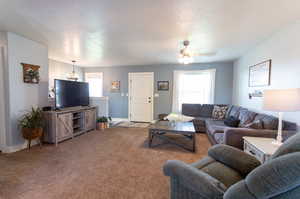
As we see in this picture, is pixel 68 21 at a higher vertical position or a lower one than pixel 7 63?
higher

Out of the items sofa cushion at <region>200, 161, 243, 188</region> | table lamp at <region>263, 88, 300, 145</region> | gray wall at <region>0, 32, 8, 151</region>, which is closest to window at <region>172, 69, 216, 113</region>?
table lamp at <region>263, 88, 300, 145</region>

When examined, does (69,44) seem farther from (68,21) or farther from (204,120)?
(204,120)

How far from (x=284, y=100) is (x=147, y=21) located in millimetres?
2178

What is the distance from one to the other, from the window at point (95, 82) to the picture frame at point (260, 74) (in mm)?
5653

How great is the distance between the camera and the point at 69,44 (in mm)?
3463

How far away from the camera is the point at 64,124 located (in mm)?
3607

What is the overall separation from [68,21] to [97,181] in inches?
99.8

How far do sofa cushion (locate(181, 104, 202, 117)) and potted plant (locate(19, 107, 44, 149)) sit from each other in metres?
4.15

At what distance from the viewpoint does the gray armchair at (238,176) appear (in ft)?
2.43

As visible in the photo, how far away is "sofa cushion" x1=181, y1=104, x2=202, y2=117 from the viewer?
16.2ft

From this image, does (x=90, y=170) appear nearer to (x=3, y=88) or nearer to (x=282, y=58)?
(x=3, y=88)

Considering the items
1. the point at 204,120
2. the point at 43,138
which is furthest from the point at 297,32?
the point at 43,138

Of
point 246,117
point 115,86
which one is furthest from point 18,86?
point 246,117

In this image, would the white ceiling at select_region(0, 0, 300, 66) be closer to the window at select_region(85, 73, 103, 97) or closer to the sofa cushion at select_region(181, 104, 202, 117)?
the sofa cushion at select_region(181, 104, 202, 117)
